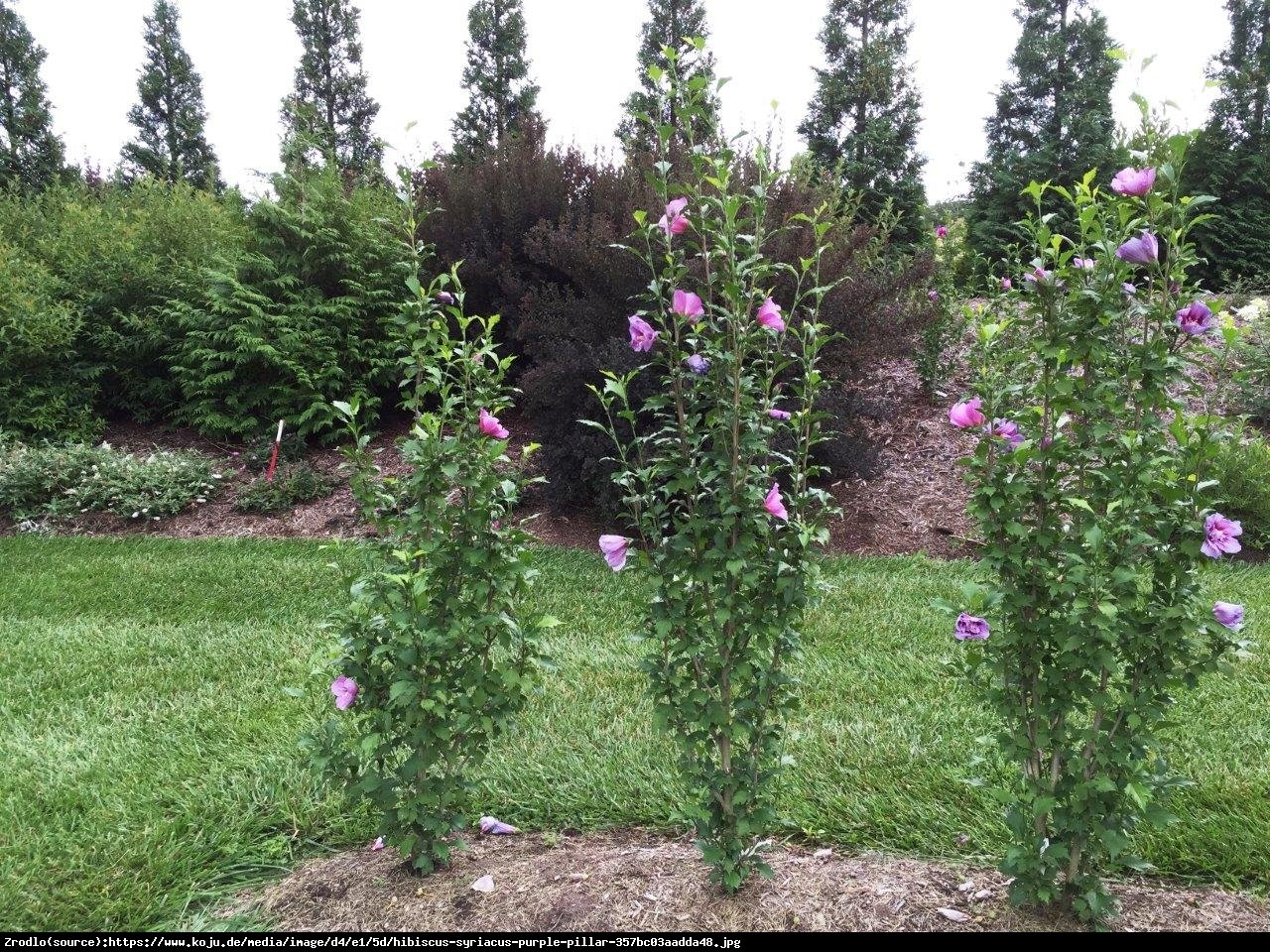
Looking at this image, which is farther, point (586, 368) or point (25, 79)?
point (25, 79)

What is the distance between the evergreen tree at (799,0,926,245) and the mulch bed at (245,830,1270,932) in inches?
537

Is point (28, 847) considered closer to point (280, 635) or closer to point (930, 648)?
point (280, 635)

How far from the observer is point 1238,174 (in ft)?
39.3

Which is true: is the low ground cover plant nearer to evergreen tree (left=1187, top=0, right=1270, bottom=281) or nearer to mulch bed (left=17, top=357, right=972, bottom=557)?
mulch bed (left=17, top=357, right=972, bottom=557)

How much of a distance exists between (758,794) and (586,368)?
3735mm

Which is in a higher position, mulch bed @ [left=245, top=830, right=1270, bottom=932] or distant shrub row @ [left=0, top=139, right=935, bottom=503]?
distant shrub row @ [left=0, top=139, right=935, bottom=503]

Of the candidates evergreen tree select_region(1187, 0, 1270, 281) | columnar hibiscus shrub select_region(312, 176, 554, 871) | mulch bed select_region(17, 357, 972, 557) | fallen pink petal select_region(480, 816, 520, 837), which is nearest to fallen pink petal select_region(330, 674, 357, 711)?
columnar hibiscus shrub select_region(312, 176, 554, 871)

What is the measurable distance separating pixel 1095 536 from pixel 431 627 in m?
1.36

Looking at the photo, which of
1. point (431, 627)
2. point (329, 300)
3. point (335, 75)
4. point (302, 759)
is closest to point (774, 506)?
point (431, 627)

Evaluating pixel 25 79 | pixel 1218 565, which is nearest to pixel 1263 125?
pixel 1218 565

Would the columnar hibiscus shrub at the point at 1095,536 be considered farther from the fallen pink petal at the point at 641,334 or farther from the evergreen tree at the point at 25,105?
the evergreen tree at the point at 25,105

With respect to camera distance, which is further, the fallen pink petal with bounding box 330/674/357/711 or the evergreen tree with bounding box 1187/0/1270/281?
the evergreen tree with bounding box 1187/0/1270/281

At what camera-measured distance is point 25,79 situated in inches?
773

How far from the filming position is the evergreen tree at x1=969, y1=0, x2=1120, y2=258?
12.7 m
